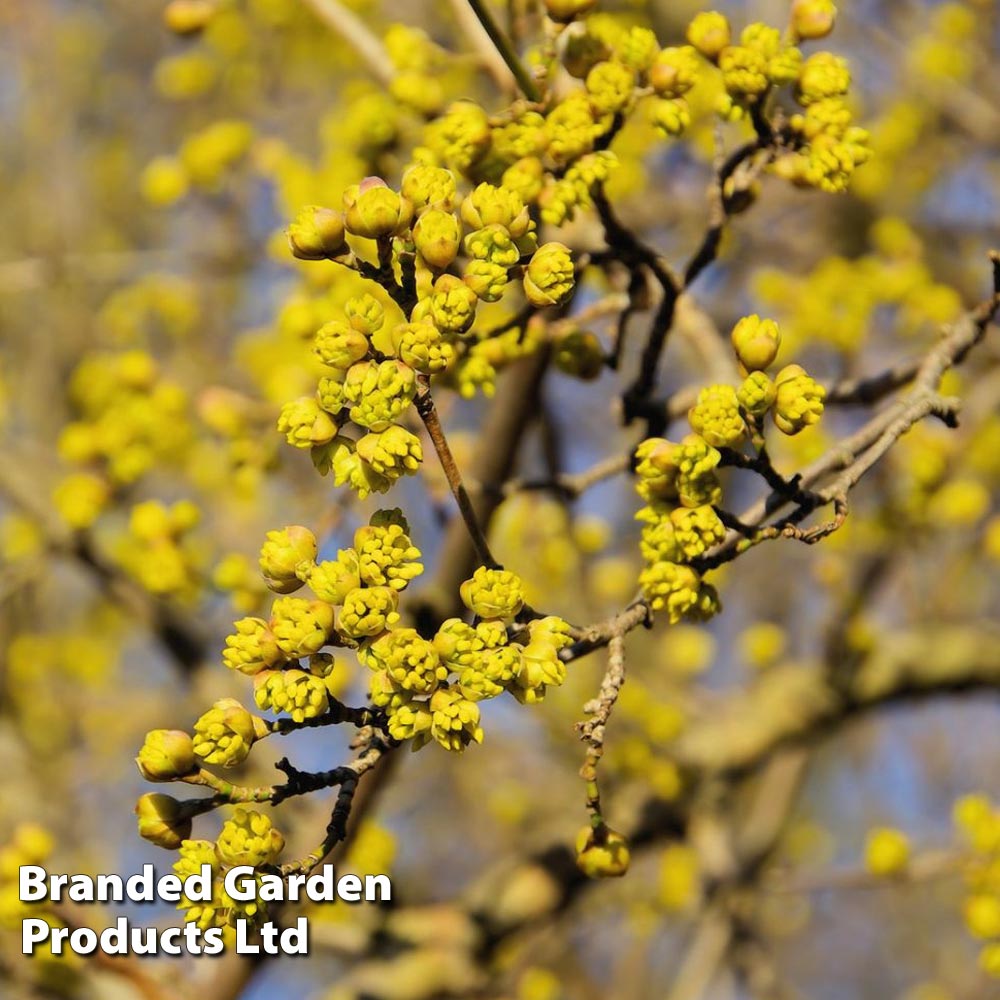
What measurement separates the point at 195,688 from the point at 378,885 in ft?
2.84

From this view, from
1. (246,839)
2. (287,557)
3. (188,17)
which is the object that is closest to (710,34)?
(287,557)

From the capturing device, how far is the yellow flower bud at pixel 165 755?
3.87 feet

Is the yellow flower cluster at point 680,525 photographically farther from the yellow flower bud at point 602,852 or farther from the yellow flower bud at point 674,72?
the yellow flower bud at point 674,72

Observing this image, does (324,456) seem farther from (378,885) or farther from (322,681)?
(378,885)

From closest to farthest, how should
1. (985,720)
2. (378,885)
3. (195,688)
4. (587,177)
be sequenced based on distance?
(587,177), (378,885), (195,688), (985,720)

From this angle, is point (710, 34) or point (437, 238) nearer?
→ point (437, 238)

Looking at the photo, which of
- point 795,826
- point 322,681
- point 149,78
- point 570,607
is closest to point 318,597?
point 322,681

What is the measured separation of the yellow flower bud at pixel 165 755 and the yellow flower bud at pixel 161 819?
0.03m

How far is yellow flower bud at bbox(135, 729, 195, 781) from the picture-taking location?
1180mm

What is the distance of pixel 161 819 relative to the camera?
121 centimetres

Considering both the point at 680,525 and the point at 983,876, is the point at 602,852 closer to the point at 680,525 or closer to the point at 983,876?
the point at 680,525

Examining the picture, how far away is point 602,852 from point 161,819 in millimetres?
479

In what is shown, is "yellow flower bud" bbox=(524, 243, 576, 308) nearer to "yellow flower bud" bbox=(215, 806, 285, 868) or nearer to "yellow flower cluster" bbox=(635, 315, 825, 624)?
"yellow flower cluster" bbox=(635, 315, 825, 624)

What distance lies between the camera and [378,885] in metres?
2.32
